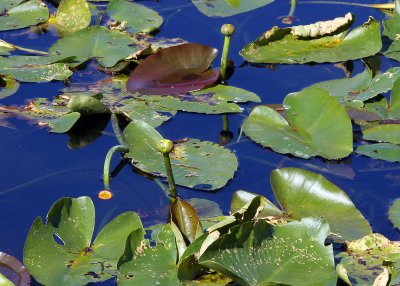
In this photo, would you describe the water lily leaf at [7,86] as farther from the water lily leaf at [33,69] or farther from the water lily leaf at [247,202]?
the water lily leaf at [247,202]

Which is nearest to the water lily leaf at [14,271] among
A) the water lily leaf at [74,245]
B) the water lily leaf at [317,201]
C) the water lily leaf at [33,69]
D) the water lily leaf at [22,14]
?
the water lily leaf at [74,245]

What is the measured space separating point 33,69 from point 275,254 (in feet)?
3.89

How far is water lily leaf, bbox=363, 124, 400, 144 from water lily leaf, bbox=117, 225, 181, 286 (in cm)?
77

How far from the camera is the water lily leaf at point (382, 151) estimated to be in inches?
86.0

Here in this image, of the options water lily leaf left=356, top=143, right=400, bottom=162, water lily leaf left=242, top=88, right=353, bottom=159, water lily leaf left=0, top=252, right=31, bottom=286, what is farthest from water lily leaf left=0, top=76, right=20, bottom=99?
water lily leaf left=356, top=143, right=400, bottom=162

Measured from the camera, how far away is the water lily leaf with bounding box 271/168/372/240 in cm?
189

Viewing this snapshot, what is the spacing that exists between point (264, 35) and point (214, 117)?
0.39 m

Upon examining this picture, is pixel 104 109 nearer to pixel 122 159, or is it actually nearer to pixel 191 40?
pixel 122 159

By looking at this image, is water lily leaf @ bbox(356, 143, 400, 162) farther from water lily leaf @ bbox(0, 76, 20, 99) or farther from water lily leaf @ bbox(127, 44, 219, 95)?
water lily leaf @ bbox(0, 76, 20, 99)

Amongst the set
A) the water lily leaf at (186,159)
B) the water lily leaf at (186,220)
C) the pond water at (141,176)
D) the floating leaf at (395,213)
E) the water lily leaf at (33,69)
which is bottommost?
the pond water at (141,176)

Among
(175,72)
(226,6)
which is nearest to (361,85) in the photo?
(175,72)

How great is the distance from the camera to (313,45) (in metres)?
2.72

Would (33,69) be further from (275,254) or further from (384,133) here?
(275,254)

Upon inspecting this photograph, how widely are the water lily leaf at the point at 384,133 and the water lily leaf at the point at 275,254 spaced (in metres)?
0.63
